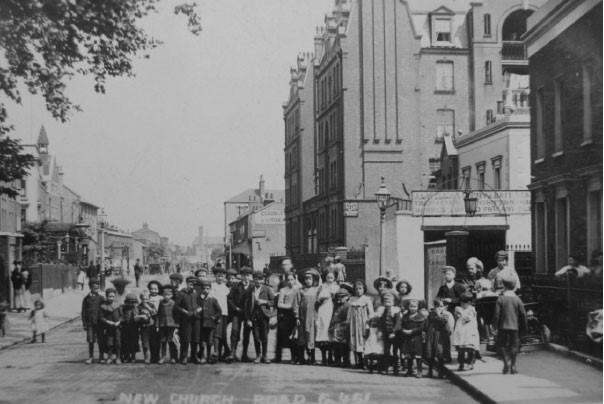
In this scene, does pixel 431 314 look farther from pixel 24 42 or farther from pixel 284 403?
pixel 24 42

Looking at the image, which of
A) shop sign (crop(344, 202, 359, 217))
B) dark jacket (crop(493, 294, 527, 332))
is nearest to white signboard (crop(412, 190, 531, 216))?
shop sign (crop(344, 202, 359, 217))

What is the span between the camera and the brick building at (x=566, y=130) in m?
12.8

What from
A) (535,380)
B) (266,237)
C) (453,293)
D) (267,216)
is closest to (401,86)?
(453,293)

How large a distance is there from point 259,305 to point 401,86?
26.9 metres

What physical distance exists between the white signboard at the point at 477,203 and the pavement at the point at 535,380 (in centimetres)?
1395

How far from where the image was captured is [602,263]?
452 inches

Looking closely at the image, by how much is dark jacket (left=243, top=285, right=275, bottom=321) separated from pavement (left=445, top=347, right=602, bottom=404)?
3.26 metres

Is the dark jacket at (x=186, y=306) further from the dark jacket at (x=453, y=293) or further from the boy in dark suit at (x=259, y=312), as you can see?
the dark jacket at (x=453, y=293)

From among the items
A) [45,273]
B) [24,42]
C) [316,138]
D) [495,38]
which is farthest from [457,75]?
[24,42]

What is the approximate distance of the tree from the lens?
1115cm

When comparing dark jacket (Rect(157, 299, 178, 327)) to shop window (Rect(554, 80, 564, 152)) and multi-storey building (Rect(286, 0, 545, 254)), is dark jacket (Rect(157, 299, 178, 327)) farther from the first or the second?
multi-storey building (Rect(286, 0, 545, 254))

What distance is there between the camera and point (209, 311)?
1395 cm

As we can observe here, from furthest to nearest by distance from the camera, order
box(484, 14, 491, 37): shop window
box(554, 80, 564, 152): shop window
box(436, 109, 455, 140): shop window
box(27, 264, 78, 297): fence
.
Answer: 1. box(436, 109, 455, 140): shop window
2. box(484, 14, 491, 37): shop window
3. box(27, 264, 78, 297): fence
4. box(554, 80, 564, 152): shop window

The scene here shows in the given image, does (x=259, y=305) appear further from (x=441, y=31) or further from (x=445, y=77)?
(x=441, y=31)
